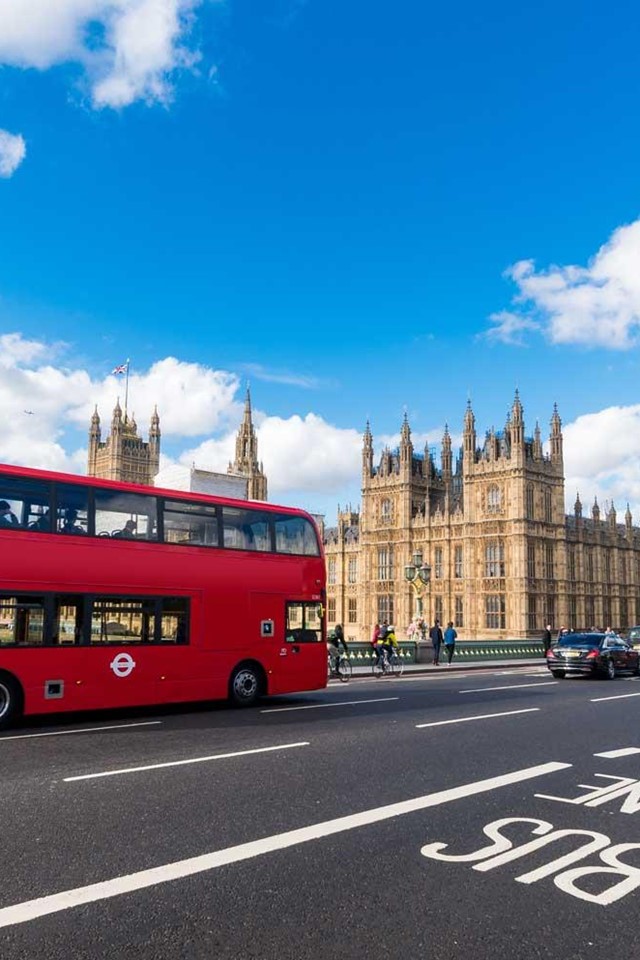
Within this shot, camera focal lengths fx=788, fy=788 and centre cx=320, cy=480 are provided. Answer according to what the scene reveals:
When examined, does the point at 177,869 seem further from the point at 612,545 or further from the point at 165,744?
the point at 612,545

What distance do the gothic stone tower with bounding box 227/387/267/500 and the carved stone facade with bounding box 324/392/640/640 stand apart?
37.3 meters

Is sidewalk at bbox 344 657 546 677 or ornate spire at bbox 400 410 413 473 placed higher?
ornate spire at bbox 400 410 413 473

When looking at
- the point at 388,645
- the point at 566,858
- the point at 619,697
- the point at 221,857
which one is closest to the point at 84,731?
the point at 221,857

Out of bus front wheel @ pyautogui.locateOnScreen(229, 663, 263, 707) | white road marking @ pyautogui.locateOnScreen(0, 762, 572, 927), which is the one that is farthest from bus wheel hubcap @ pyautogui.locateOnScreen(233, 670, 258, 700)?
white road marking @ pyautogui.locateOnScreen(0, 762, 572, 927)

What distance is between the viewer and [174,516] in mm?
15180

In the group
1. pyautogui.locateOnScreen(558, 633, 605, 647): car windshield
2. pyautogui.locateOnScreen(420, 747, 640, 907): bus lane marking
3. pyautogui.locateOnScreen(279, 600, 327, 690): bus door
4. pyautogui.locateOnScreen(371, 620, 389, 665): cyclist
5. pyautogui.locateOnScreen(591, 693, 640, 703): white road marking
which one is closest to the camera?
pyautogui.locateOnScreen(420, 747, 640, 907): bus lane marking

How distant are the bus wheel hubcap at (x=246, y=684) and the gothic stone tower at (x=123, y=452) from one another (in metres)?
122

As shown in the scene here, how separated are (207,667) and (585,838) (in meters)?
9.76

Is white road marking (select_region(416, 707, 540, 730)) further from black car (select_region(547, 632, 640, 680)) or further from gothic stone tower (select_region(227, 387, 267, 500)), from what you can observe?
gothic stone tower (select_region(227, 387, 267, 500))

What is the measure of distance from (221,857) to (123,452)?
136 metres

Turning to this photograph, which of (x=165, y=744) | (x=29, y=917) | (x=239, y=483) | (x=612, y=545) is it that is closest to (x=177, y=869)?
(x=29, y=917)

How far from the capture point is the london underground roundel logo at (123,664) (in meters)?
13.9

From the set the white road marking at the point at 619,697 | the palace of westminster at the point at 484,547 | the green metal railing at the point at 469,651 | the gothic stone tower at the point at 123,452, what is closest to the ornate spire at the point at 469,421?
the palace of westminster at the point at 484,547

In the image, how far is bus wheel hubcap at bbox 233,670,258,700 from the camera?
1595 centimetres
